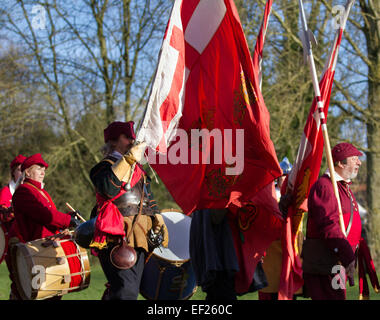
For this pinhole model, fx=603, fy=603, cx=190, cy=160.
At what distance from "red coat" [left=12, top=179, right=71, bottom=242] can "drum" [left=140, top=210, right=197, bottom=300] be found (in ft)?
3.36

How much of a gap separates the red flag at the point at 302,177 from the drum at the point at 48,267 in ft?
6.39

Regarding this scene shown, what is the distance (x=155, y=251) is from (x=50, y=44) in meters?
9.94

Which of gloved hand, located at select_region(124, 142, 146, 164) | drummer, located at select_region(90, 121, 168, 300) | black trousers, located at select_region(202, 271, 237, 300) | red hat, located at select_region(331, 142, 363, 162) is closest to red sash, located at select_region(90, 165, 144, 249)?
drummer, located at select_region(90, 121, 168, 300)

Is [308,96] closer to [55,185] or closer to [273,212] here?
[55,185]

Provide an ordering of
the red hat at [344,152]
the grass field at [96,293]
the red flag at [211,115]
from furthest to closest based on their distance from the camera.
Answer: the grass field at [96,293] < the red hat at [344,152] < the red flag at [211,115]

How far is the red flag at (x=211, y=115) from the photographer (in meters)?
4.31

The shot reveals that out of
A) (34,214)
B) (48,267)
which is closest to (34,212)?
(34,214)

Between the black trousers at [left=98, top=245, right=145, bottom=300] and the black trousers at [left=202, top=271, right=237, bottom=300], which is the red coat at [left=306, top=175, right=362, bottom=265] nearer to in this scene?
the black trousers at [left=202, top=271, right=237, bottom=300]

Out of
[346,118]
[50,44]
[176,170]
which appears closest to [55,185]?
[50,44]

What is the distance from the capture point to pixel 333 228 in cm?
461

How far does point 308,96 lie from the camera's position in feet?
41.5

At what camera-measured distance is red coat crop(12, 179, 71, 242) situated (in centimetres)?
584

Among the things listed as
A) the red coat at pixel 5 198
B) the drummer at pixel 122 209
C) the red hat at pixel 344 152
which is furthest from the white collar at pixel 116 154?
the red coat at pixel 5 198

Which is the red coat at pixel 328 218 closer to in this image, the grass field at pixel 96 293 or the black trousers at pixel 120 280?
the black trousers at pixel 120 280
